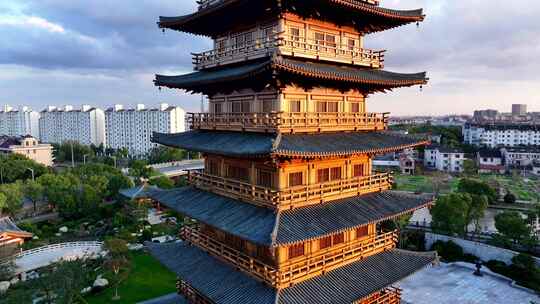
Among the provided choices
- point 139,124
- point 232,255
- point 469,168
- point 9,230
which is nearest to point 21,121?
point 139,124

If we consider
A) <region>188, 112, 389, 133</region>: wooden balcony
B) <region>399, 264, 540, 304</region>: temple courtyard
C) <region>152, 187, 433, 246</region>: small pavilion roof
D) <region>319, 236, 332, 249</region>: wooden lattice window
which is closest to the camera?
<region>152, 187, 433, 246</region>: small pavilion roof

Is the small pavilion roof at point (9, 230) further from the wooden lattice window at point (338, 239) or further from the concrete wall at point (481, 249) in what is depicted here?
the concrete wall at point (481, 249)

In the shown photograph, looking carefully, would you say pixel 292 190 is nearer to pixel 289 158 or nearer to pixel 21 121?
pixel 289 158

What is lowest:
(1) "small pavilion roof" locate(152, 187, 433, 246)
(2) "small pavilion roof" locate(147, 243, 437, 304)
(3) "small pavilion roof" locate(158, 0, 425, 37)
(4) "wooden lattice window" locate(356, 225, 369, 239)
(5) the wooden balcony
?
(2) "small pavilion roof" locate(147, 243, 437, 304)

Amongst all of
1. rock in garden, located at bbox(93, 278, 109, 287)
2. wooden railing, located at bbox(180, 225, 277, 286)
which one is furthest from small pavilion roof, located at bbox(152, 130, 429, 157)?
rock in garden, located at bbox(93, 278, 109, 287)

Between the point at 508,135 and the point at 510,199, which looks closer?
the point at 510,199

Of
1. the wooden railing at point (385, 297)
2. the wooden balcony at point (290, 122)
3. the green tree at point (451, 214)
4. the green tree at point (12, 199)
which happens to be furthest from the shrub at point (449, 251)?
the green tree at point (12, 199)

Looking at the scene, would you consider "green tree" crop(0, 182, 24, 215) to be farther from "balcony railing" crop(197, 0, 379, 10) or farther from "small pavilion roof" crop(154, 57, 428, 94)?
"balcony railing" crop(197, 0, 379, 10)
